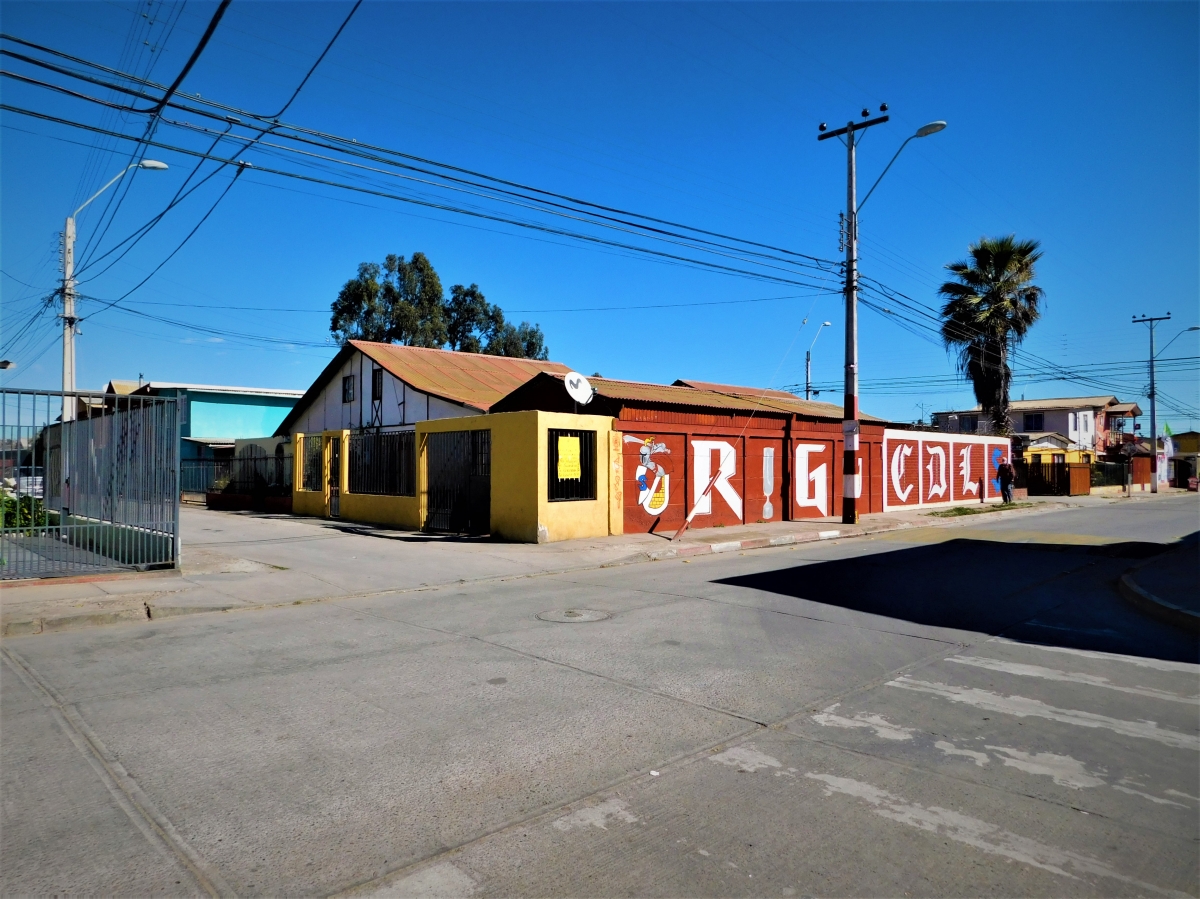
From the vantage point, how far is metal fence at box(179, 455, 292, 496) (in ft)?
87.3


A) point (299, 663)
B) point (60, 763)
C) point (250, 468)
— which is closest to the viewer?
point (60, 763)

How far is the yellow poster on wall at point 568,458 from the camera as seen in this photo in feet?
52.7

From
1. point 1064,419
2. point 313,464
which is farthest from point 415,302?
point 1064,419

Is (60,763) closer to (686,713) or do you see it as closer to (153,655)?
(153,655)

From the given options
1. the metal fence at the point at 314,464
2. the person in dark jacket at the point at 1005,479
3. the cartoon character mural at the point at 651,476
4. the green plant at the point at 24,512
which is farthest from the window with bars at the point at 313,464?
the person in dark jacket at the point at 1005,479

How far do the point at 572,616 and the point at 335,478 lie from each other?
15574mm

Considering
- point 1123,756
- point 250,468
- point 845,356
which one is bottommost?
point 1123,756

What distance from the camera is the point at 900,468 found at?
28266 millimetres

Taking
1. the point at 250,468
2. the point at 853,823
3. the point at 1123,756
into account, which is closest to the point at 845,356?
the point at 1123,756

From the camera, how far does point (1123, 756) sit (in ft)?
15.3

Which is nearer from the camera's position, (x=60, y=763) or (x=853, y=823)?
(x=853, y=823)

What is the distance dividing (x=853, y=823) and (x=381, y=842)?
7.36 ft

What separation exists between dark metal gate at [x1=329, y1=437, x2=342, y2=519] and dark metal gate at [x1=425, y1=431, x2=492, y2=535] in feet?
15.9

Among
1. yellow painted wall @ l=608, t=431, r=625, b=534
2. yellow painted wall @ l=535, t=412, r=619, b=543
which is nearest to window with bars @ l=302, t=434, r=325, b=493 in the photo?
yellow painted wall @ l=535, t=412, r=619, b=543
